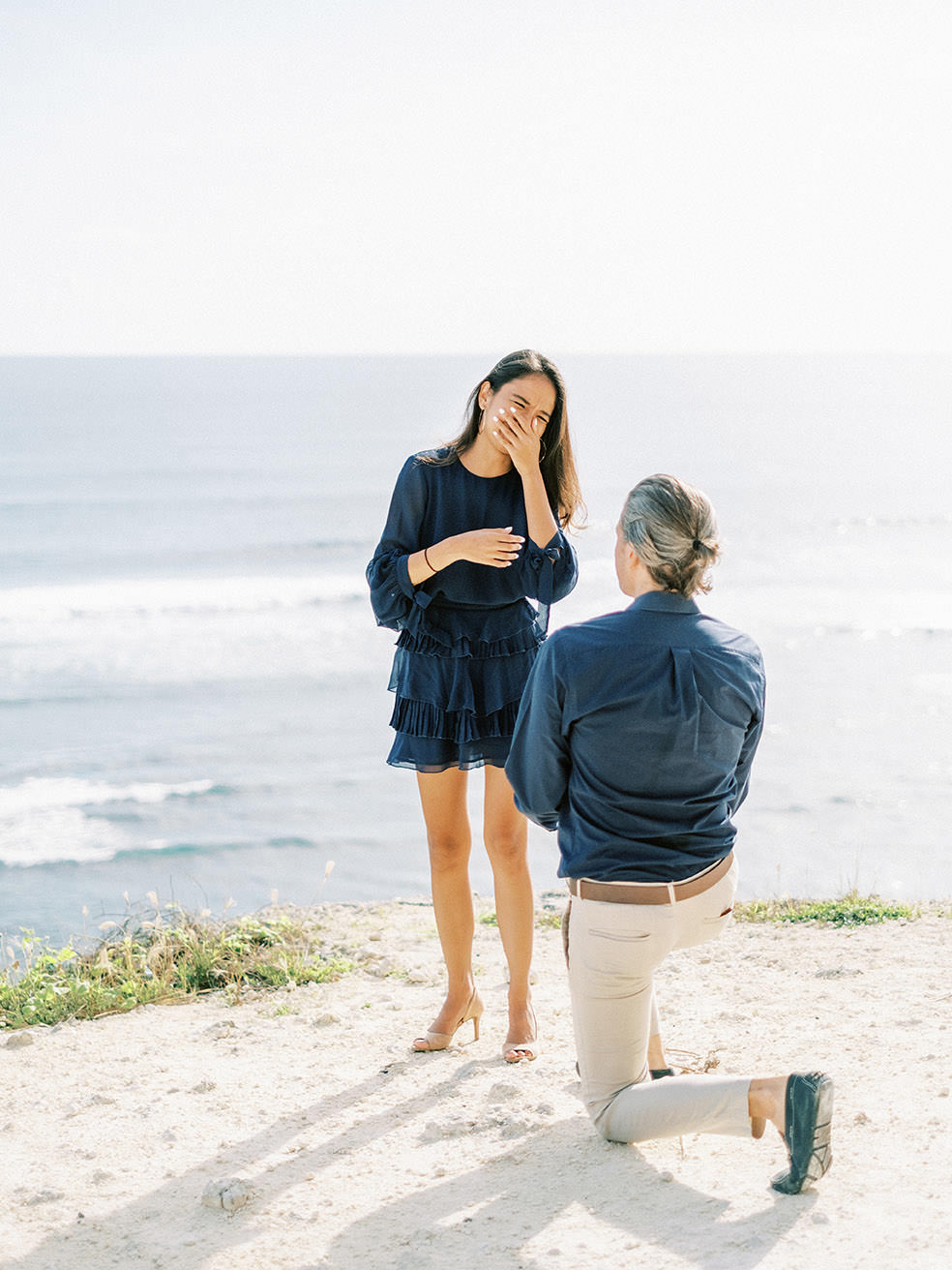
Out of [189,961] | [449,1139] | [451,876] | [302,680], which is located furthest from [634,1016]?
[302,680]

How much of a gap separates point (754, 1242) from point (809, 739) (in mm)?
12329

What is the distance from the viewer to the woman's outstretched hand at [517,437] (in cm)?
377

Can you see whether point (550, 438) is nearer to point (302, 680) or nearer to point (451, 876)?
point (451, 876)

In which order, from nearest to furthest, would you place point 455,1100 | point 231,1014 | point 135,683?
1. point 455,1100
2. point 231,1014
3. point 135,683

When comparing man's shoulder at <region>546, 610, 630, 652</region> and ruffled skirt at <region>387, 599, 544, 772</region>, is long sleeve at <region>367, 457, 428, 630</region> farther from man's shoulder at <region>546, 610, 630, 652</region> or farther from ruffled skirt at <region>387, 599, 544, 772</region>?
man's shoulder at <region>546, 610, 630, 652</region>

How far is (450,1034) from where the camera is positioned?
4.15 m

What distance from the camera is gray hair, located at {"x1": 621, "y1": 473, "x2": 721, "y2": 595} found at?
2.78 meters

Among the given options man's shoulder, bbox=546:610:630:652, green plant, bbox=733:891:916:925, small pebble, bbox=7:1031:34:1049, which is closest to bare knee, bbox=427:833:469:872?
man's shoulder, bbox=546:610:630:652

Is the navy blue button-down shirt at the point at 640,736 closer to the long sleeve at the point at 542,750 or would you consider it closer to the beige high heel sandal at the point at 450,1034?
the long sleeve at the point at 542,750

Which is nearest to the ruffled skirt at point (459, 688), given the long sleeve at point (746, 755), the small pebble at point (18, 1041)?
the long sleeve at point (746, 755)

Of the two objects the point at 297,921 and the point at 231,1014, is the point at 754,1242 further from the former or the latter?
the point at 297,921

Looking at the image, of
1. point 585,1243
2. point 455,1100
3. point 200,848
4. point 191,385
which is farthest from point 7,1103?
point 191,385

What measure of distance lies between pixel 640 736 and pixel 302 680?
1542cm

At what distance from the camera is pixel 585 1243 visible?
9.04ft
